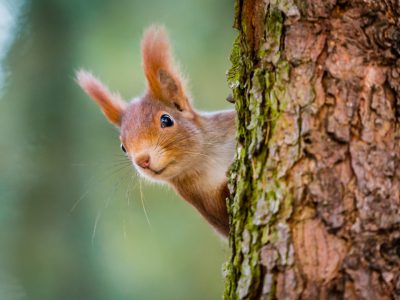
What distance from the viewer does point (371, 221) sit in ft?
3.81

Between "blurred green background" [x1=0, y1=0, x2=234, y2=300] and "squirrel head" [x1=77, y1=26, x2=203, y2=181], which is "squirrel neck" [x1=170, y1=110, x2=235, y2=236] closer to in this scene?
"squirrel head" [x1=77, y1=26, x2=203, y2=181]

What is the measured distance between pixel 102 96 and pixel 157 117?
0.84 ft

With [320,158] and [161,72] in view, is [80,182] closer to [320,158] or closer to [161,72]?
[161,72]

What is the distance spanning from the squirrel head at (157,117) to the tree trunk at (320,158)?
0.63m

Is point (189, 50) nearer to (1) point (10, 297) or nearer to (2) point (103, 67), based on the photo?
(2) point (103, 67)

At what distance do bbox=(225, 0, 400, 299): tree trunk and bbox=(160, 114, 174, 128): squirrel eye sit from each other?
0.70 m

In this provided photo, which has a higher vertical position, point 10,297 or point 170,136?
point 170,136

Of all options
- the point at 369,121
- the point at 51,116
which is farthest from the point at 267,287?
the point at 51,116

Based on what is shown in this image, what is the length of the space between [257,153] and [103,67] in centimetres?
184

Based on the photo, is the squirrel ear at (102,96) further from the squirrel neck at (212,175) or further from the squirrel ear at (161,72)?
the squirrel neck at (212,175)

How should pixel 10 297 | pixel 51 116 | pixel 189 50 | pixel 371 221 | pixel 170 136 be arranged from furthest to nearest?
1. pixel 189 50
2. pixel 51 116
3. pixel 10 297
4. pixel 170 136
5. pixel 371 221

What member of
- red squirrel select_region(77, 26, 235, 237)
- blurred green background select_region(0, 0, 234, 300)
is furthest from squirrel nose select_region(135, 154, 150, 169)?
blurred green background select_region(0, 0, 234, 300)

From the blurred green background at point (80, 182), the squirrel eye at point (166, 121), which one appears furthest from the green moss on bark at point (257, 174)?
the blurred green background at point (80, 182)

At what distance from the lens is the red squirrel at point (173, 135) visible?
1.96 m
